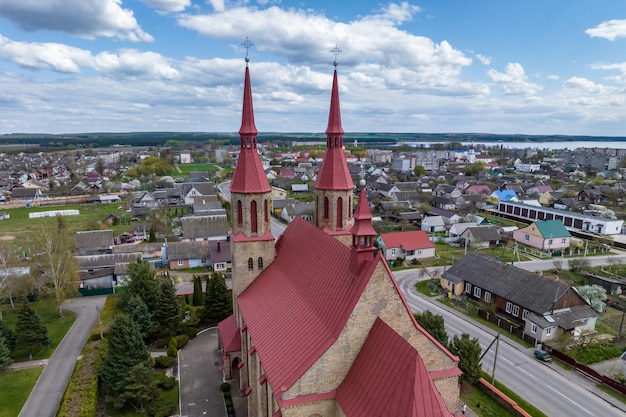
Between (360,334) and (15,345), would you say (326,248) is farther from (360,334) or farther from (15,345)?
(15,345)

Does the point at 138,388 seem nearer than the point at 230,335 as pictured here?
Yes

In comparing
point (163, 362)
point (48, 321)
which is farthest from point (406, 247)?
point (48, 321)

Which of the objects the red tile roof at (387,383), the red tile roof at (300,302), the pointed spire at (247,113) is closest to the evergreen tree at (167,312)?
the red tile roof at (300,302)

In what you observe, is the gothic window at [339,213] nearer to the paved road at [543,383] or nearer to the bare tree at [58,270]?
the paved road at [543,383]

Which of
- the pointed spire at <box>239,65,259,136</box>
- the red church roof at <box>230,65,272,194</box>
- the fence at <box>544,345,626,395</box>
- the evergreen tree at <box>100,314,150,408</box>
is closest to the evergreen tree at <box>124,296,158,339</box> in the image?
the evergreen tree at <box>100,314,150,408</box>

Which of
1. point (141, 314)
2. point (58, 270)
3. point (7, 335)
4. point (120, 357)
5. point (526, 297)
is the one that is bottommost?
point (7, 335)

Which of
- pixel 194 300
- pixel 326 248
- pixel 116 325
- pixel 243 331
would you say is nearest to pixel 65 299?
pixel 194 300

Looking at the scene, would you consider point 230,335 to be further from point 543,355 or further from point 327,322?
point 543,355
